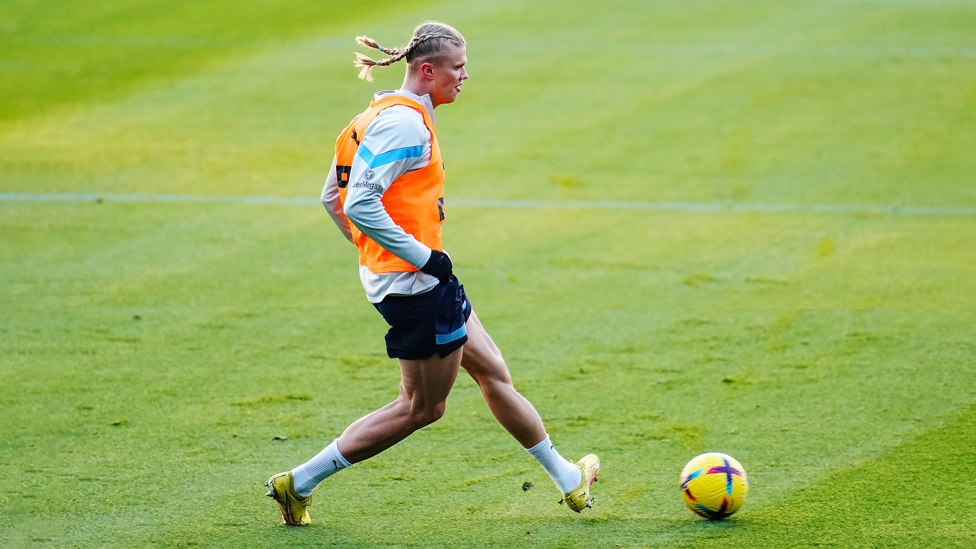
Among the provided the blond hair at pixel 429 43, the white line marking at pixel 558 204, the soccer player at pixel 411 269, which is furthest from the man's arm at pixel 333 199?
the white line marking at pixel 558 204

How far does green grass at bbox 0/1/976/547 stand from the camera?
17.1ft

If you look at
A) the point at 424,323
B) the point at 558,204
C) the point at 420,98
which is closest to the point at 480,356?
the point at 424,323

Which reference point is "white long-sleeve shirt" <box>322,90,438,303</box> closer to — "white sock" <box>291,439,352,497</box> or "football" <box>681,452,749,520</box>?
"white sock" <box>291,439,352,497</box>

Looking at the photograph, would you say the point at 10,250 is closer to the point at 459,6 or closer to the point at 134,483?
the point at 134,483

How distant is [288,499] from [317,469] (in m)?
0.19

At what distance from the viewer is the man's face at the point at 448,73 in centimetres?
459

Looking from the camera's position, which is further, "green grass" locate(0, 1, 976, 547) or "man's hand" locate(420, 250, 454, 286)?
"green grass" locate(0, 1, 976, 547)

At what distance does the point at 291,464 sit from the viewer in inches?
222

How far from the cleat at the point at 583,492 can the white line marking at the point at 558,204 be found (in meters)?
5.70

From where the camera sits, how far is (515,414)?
502cm

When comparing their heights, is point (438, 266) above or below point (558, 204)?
above

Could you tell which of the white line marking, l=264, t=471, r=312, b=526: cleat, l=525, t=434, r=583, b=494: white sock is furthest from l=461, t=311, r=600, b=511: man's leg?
the white line marking

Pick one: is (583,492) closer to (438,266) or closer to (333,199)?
(438,266)

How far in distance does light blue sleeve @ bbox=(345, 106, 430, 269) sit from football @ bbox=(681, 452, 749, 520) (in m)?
1.72
